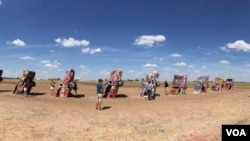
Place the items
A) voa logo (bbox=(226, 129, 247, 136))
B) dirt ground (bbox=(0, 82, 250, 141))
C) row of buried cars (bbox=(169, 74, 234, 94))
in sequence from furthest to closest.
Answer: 1. row of buried cars (bbox=(169, 74, 234, 94))
2. dirt ground (bbox=(0, 82, 250, 141))
3. voa logo (bbox=(226, 129, 247, 136))

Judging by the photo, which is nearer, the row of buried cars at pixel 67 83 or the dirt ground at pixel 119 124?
the dirt ground at pixel 119 124

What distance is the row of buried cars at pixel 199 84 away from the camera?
167 ft

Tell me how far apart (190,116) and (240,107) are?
5164 mm

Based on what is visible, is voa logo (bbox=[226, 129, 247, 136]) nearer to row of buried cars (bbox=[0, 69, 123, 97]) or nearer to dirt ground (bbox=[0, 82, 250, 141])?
dirt ground (bbox=[0, 82, 250, 141])

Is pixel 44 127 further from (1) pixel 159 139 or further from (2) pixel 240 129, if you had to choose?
(2) pixel 240 129

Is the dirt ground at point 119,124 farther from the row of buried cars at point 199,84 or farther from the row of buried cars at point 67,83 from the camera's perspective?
the row of buried cars at point 199,84

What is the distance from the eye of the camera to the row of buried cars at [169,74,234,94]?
2009 inches

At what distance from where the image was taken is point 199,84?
56594mm

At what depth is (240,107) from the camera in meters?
24.5

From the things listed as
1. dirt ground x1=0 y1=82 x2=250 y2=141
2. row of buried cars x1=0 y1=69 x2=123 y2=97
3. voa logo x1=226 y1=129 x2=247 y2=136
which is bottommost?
dirt ground x1=0 y1=82 x2=250 y2=141

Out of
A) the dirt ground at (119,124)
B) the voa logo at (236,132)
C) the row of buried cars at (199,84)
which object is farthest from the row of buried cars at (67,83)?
the voa logo at (236,132)

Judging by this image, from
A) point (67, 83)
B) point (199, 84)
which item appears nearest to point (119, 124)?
point (67, 83)

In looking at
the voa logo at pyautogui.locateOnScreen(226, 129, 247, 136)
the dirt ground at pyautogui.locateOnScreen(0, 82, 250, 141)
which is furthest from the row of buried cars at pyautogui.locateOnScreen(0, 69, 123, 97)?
the voa logo at pyautogui.locateOnScreen(226, 129, 247, 136)

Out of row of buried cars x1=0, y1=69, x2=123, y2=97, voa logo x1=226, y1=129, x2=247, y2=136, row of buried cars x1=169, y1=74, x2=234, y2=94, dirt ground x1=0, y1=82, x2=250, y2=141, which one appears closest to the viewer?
voa logo x1=226, y1=129, x2=247, y2=136
